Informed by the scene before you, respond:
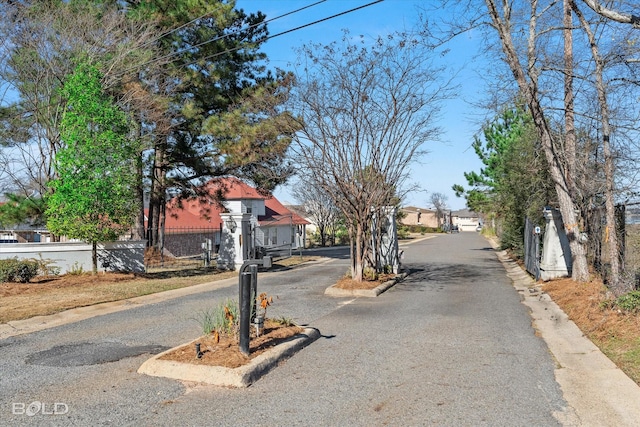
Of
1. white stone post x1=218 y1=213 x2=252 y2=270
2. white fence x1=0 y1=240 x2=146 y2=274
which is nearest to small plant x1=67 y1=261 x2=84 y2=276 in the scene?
white fence x1=0 y1=240 x2=146 y2=274

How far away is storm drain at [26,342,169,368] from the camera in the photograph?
23.1 ft

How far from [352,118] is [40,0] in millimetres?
11760

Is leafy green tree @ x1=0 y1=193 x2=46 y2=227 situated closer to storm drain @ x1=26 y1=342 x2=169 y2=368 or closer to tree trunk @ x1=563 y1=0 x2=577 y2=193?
storm drain @ x1=26 y1=342 x2=169 y2=368

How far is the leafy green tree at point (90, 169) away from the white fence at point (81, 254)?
3.42 feet

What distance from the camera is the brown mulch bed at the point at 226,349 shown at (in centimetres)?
626

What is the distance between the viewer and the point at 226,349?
668 centimetres

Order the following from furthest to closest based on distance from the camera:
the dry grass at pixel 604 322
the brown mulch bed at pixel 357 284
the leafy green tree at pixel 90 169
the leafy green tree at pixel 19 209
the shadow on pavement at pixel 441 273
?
the leafy green tree at pixel 19 209, the shadow on pavement at pixel 441 273, the leafy green tree at pixel 90 169, the brown mulch bed at pixel 357 284, the dry grass at pixel 604 322

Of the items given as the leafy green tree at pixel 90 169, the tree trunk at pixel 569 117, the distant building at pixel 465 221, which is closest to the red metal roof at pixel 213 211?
the leafy green tree at pixel 90 169

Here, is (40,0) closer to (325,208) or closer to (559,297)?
(559,297)

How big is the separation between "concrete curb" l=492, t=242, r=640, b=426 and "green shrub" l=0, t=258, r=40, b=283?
12.9 meters

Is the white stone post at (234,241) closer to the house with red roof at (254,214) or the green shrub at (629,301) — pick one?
the green shrub at (629,301)

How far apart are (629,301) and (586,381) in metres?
3.28

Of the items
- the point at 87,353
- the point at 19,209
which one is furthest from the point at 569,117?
the point at 19,209

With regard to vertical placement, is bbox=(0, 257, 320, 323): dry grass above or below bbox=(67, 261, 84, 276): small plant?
below
